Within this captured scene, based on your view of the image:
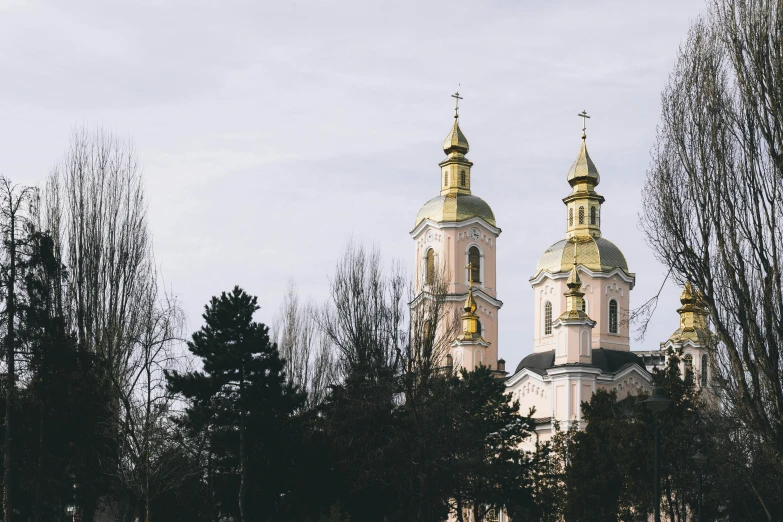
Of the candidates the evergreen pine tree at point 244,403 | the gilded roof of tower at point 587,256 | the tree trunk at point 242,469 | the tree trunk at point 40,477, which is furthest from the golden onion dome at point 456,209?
the tree trunk at point 40,477

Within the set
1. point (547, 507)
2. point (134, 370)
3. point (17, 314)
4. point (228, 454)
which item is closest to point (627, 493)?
point (547, 507)

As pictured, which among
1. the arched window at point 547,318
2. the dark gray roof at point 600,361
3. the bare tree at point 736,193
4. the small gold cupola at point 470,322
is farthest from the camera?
the arched window at point 547,318

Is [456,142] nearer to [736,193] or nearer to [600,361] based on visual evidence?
[600,361]

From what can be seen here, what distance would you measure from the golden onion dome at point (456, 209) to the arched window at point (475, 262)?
1.73m

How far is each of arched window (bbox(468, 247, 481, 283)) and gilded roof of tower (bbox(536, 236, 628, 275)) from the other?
3.11 meters

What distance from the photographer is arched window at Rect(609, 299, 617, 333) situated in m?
63.4

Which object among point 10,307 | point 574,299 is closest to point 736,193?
point 10,307

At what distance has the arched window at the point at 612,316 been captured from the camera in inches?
2498

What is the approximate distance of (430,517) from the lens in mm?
36188

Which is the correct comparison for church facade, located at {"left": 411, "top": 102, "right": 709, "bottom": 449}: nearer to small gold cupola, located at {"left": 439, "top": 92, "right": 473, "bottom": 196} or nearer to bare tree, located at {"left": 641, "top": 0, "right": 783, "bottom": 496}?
small gold cupola, located at {"left": 439, "top": 92, "right": 473, "bottom": 196}

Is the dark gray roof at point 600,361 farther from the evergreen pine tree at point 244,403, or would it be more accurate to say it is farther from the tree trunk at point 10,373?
the tree trunk at point 10,373

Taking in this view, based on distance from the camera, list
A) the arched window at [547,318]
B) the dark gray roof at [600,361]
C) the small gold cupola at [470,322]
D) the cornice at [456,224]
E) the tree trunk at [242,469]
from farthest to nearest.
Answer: the cornice at [456,224]
the arched window at [547,318]
the small gold cupola at [470,322]
the dark gray roof at [600,361]
the tree trunk at [242,469]

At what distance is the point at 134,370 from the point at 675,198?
Result: 48.9 ft

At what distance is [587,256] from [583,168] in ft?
16.6
